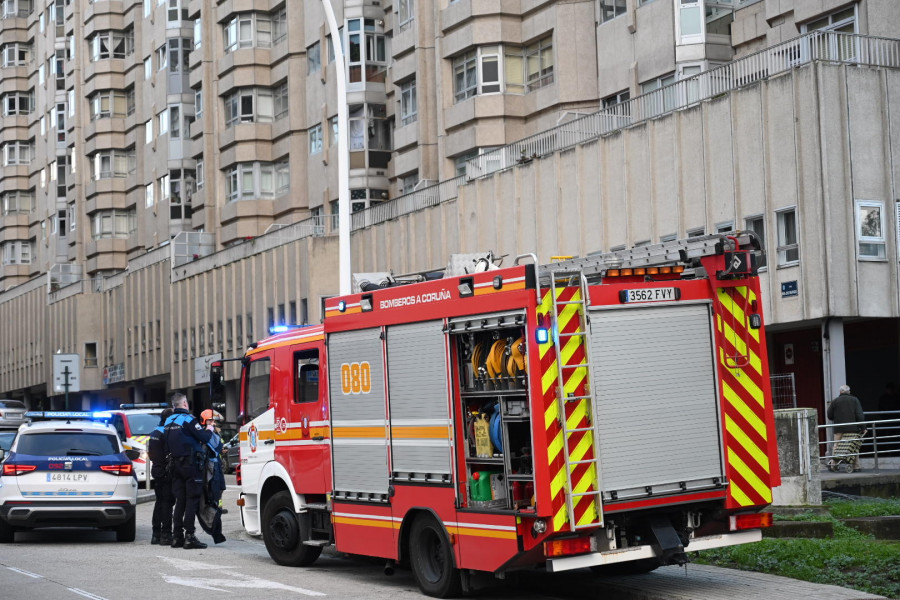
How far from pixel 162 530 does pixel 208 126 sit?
4383cm

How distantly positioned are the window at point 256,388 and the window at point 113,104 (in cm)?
5976

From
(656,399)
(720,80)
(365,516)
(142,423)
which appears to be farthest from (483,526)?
(142,423)

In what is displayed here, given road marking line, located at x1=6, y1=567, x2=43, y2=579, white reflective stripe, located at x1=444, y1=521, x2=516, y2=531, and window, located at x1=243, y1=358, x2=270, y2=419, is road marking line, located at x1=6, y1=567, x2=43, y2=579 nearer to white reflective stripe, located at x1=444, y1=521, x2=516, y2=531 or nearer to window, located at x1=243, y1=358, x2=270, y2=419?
window, located at x1=243, y1=358, x2=270, y2=419

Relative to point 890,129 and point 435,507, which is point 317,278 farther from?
point 435,507

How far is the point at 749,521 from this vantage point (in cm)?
1255

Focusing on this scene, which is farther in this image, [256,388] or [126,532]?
[126,532]

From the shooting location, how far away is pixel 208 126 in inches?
2404

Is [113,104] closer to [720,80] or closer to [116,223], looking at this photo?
[116,223]

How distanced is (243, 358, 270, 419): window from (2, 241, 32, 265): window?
7691 cm

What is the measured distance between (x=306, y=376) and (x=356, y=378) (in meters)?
1.35

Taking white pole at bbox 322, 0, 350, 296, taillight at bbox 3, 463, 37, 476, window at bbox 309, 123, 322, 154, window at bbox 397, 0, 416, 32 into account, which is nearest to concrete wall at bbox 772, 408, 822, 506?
white pole at bbox 322, 0, 350, 296

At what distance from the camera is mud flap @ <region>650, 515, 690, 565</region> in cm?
1187

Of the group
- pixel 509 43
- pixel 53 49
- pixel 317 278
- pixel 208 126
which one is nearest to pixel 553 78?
pixel 509 43

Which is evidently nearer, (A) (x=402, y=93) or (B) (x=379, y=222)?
(B) (x=379, y=222)
